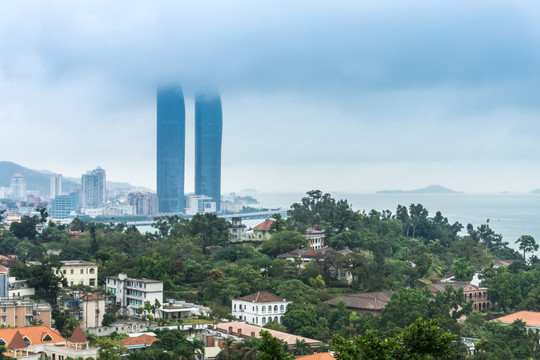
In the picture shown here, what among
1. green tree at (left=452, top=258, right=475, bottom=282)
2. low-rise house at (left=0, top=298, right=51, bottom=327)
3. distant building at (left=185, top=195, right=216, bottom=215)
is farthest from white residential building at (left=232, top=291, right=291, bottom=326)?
distant building at (left=185, top=195, right=216, bottom=215)

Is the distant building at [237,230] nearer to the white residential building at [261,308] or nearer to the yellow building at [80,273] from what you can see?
the yellow building at [80,273]

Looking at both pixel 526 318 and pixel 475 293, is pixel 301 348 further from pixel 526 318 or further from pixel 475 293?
pixel 475 293

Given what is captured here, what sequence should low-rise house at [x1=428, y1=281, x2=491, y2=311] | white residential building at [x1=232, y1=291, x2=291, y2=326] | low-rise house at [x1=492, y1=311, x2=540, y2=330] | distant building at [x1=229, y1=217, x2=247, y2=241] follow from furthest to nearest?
1. distant building at [x1=229, y1=217, x2=247, y2=241]
2. low-rise house at [x1=428, y1=281, x2=491, y2=311]
3. white residential building at [x1=232, y1=291, x2=291, y2=326]
4. low-rise house at [x1=492, y1=311, x2=540, y2=330]

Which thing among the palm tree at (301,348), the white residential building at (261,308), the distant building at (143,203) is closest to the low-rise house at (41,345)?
the palm tree at (301,348)

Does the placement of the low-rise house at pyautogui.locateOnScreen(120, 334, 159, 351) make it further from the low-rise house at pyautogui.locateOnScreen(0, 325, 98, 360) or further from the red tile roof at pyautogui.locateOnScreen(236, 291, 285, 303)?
the red tile roof at pyautogui.locateOnScreen(236, 291, 285, 303)

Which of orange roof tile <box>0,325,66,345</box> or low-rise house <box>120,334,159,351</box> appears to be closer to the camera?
orange roof tile <box>0,325,66,345</box>

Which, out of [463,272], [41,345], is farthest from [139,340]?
[463,272]
